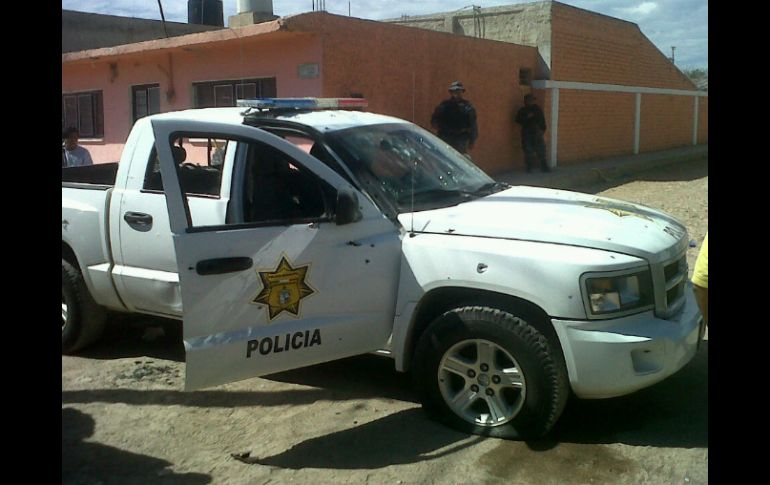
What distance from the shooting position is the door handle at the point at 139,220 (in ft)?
15.3

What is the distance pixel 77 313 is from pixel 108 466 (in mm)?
1769

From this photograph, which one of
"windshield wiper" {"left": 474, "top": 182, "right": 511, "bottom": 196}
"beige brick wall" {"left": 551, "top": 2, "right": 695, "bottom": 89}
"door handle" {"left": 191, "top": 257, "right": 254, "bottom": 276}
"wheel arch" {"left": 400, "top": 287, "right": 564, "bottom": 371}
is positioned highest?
"beige brick wall" {"left": 551, "top": 2, "right": 695, "bottom": 89}

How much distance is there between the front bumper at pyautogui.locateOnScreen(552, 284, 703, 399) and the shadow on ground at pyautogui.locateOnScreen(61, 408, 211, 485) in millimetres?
1817

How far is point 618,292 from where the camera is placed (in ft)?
11.3

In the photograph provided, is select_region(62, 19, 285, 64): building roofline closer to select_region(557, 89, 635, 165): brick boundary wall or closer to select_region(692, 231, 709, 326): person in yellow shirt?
select_region(557, 89, 635, 165): brick boundary wall

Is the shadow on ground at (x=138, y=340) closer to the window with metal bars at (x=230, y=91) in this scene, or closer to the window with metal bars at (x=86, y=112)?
the window with metal bars at (x=230, y=91)

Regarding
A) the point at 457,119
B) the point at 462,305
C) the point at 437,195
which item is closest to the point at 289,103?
the point at 437,195

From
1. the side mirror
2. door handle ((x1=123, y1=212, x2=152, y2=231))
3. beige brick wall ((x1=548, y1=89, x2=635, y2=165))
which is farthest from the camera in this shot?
beige brick wall ((x1=548, y1=89, x2=635, y2=165))

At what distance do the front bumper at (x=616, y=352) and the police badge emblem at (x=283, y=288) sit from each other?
49.5 inches

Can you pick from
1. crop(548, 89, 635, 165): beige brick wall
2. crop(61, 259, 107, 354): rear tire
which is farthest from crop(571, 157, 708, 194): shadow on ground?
crop(61, 259, 107, 354): rear tire

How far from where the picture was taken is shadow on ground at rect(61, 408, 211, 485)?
3.52m

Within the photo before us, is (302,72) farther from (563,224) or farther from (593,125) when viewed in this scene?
(593,125)
